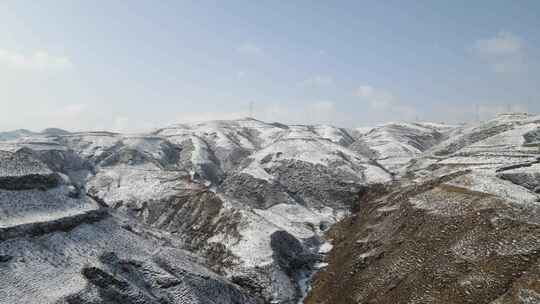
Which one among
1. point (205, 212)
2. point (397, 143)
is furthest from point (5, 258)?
point (397, 143)

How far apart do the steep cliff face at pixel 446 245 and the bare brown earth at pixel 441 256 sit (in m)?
0.09

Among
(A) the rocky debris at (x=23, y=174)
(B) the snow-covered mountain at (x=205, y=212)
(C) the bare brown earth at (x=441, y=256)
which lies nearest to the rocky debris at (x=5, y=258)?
(B) the snow-covered mountain at (x=205, y=212)

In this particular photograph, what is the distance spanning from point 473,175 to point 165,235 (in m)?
43.9

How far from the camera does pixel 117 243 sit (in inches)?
1800

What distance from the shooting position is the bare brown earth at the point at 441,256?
3475cm

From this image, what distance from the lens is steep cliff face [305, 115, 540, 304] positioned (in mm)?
35250

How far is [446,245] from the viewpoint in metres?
42.4

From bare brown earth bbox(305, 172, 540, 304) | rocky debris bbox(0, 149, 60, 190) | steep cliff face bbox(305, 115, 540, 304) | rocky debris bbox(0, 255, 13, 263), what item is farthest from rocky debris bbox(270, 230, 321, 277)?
rocky debris bbox(0, 149, 60, 190)

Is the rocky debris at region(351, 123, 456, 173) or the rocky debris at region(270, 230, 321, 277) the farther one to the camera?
the rocky debris at region(351, 123, 456, 173)

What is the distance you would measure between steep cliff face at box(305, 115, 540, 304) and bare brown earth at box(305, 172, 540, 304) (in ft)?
0.28

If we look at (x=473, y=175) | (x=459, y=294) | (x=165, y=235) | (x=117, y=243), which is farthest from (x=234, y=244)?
(x=473, y=175)

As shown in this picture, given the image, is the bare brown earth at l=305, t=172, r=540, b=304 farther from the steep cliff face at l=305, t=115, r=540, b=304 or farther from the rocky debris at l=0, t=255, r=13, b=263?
the rocky debris at l=0, t=255, r=13, b=263

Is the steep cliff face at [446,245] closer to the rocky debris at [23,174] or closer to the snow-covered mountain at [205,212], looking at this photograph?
the snow-covered mountain at [205,212]

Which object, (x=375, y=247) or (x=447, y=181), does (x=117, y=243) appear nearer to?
(x=375, y=247)
